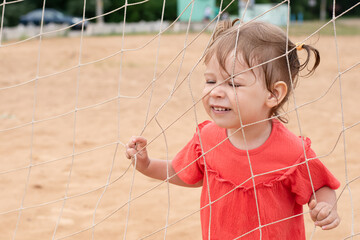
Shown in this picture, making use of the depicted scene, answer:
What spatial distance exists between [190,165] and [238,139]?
0.67ft

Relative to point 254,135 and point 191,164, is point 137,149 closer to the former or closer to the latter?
point 191,164

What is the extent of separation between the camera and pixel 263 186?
158cm

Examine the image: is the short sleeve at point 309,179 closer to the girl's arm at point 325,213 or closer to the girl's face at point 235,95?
the girl's arm at point 325,213

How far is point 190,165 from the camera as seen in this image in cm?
176

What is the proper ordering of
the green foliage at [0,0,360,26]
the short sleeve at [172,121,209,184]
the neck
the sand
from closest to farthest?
1. the neck
2. the short sleeve at [172,121,209,184]
3. the sand
4. the green foliage at [0,0,360,26]

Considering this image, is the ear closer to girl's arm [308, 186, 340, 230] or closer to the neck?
the neck

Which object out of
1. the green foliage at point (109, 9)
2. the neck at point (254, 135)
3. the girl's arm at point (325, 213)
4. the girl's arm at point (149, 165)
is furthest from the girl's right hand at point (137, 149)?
the green foliage at point (109, 9)

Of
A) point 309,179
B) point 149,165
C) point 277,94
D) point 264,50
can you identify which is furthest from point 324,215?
point 149,165

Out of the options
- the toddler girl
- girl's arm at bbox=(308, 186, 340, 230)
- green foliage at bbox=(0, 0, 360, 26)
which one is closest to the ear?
the toddler girl

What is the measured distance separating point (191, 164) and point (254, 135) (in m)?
0.25

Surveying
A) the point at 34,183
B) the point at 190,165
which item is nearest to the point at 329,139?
the point at 34,183

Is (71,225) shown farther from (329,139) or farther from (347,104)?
(347,104)

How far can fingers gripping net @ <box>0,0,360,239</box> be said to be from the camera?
102 inches

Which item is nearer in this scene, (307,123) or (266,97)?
(266,97)
